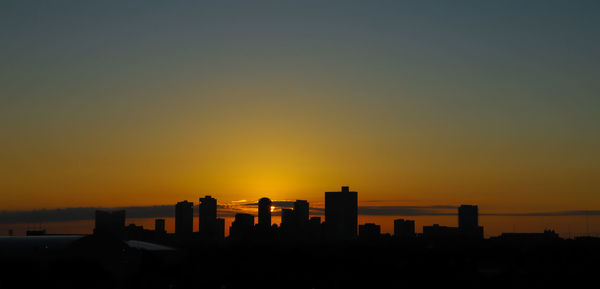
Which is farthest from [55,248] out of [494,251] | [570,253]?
[570,253]

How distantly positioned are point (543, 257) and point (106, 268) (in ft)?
286

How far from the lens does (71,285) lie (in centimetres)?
10431

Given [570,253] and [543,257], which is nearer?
[543,257]

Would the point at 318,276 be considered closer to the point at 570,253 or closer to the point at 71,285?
the point at 71,285

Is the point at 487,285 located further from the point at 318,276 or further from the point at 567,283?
the point at 318,276

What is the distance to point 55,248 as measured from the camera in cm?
14188

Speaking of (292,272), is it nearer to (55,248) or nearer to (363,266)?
(363,266)

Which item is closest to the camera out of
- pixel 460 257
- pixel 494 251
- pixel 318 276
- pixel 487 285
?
pixel 487 285

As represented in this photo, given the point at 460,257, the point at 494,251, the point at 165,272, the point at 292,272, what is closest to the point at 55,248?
the point at 165,272

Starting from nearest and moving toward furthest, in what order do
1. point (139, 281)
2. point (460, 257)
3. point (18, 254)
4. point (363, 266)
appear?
point (139, 281) → point (363, 266) → point (460, 257) → point (18, 254)

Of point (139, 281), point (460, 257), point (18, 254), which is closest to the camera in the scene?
point (139, 281)

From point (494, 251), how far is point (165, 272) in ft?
255

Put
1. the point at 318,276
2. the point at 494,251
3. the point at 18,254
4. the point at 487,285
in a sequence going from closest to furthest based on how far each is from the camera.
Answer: the point at 487,285
the point at 318,276
the point at 18,254
the point at 494,251

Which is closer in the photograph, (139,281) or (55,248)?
(139,281)
